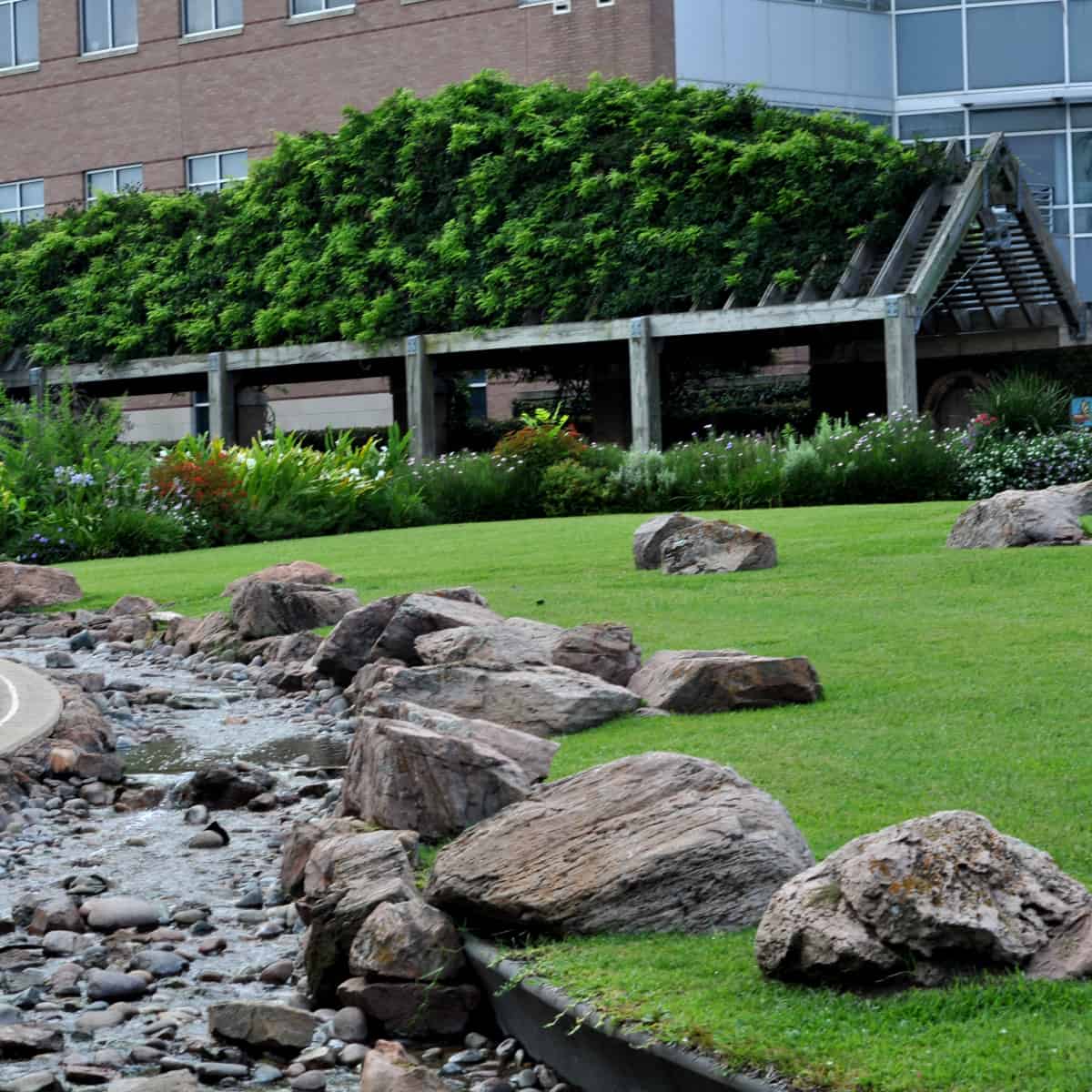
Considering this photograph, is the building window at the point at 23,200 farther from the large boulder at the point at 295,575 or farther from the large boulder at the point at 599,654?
the large boulder at the point at 599,654

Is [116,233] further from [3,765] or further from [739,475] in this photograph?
[3,765]

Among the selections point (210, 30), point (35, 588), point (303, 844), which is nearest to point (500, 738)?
point (303, 844)

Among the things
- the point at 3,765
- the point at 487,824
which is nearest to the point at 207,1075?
the point at 487,824

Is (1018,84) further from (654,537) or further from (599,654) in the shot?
(599,654)

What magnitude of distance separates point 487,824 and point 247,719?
438cm

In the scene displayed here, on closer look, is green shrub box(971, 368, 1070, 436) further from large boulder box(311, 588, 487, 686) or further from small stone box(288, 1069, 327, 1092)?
small stone box(288, 1069, 327, 1092)

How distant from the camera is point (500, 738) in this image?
5.84 metres

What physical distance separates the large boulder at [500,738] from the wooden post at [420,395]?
19970 mm

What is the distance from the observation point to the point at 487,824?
14.5 feet

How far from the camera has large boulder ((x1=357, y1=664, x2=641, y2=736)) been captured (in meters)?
6.70

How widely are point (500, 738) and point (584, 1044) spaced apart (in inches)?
90.5

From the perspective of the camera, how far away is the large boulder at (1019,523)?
1151cm

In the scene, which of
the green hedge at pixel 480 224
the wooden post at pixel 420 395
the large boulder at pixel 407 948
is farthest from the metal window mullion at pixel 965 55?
the large boulder at pixel 407 948

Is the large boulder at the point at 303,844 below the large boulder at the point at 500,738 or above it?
below
